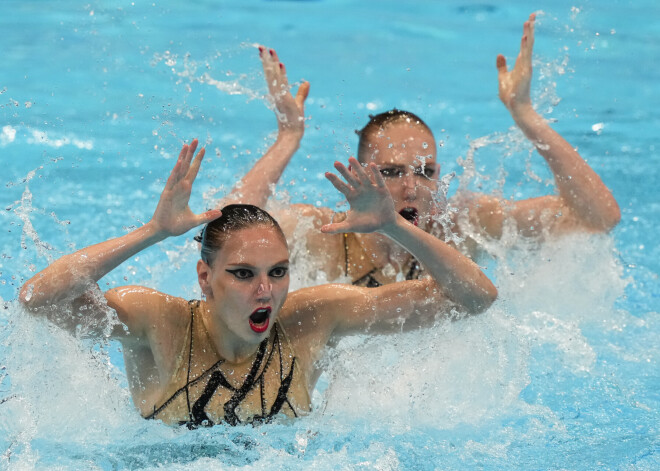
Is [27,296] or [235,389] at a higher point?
[27,296]

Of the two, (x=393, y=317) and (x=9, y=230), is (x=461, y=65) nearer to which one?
(x=9, y=230)

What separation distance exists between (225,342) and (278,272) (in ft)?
1.06

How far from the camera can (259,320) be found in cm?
256

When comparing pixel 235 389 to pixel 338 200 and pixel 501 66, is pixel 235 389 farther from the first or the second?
pixel 338 200

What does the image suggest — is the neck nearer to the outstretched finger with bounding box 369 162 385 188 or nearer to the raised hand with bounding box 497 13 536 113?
the outstretched finger with bounding box 369 162 385 188

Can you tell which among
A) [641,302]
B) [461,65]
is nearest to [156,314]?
[641,302]

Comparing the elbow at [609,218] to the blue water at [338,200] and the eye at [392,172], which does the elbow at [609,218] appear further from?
the eye at [392,172]

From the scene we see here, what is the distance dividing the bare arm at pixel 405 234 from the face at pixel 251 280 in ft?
0.67

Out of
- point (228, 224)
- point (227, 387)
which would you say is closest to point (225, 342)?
point (227, 387)

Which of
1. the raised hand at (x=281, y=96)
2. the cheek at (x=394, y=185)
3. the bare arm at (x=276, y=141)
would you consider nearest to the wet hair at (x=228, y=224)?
the cheek at (x=394, y=185)

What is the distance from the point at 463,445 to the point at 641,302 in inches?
66.6

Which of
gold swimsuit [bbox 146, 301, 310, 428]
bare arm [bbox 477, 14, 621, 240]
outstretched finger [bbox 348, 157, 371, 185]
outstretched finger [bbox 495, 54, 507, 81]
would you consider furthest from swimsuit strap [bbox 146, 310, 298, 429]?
outstretched finger [bbox 495, 54, 507, 81]

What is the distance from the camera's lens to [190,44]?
6801mm

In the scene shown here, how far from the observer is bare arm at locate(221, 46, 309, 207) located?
371 cm
